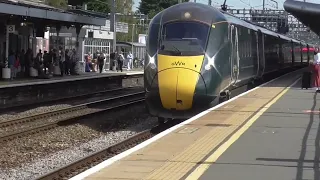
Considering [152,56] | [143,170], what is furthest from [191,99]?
[143,170]

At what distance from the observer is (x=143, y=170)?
25.0ft

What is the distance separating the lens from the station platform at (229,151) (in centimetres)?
741

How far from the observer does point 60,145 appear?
546 inches

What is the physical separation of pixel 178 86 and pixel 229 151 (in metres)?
5.27

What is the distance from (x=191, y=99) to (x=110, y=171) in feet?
22.3

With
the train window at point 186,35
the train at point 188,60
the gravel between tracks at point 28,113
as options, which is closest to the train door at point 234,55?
the train at point 188,60

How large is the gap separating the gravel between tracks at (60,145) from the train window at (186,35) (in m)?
2.84

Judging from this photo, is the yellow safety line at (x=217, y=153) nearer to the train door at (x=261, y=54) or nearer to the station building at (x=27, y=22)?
the train door at (x=261, y=54)

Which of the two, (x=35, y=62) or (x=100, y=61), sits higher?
(x=35, y=62)

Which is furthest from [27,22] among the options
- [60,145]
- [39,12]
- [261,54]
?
[60,145]

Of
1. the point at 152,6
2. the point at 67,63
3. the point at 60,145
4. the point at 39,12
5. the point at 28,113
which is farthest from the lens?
the point at 152,6

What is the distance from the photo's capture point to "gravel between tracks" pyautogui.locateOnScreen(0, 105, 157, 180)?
11.2 meters

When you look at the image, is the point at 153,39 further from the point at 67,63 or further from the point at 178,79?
the point at 67,63

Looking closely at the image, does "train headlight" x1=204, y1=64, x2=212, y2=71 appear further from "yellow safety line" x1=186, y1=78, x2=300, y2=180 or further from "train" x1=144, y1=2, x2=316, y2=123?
"yellow safety line" x1=186, y1=78, x2=300, y2=180
